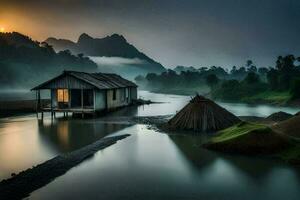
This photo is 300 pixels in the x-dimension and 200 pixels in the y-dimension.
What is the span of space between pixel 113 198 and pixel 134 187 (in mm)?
1784

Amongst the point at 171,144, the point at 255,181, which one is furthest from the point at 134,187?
the point at 171,144

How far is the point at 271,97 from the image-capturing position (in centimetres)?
8225

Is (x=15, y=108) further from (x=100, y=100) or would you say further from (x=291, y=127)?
(x=291, y=127)

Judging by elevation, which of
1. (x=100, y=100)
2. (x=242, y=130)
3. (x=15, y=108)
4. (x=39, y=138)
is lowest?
(x=39, y=138)

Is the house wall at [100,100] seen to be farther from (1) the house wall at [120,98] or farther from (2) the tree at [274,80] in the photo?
(2) the tree at [274,80]

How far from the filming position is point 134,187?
16297 mm

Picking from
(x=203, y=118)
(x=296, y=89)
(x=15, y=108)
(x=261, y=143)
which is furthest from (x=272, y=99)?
(x=261, y=143)

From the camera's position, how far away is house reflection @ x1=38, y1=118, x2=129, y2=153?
1033 inches

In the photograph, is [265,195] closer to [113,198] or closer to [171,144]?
[113,198]

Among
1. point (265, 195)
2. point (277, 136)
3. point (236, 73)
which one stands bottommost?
point (265, 195)

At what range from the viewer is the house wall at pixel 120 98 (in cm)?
4825

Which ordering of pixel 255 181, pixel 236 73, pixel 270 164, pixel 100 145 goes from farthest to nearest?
pixel 236 73
pixel 100 145
pixel 270 164
pixel 255 181

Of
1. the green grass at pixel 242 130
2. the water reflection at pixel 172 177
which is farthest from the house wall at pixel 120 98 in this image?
the green grass at pixel 242 130

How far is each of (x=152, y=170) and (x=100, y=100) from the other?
2682 centimetres
